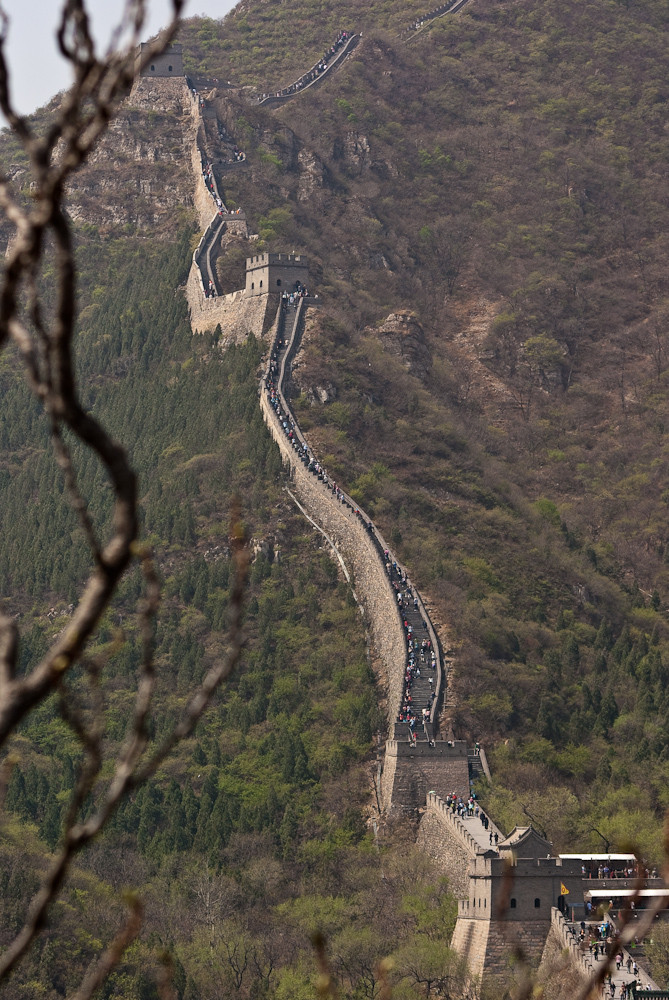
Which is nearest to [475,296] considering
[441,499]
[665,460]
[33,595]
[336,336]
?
[665,460]

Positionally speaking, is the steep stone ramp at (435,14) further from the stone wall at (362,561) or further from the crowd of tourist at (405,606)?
the stone wall at (362,561)

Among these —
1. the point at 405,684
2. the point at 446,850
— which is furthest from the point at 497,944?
the point at 405,684

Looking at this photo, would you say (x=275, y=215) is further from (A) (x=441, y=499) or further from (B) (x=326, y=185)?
(A) (x=441, y=499)

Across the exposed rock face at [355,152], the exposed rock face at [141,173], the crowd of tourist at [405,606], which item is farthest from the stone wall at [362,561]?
Result: the exposed rock face at [355,152]

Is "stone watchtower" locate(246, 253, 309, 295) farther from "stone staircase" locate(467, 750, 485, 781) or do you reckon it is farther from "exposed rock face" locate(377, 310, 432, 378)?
"stone staircase" locate(467, 750, 485, 781)

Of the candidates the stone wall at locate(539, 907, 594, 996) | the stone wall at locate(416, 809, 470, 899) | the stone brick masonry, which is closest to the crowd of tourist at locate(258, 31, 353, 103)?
the stone brick masonry

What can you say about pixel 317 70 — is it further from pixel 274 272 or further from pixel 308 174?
pixel 274 272
